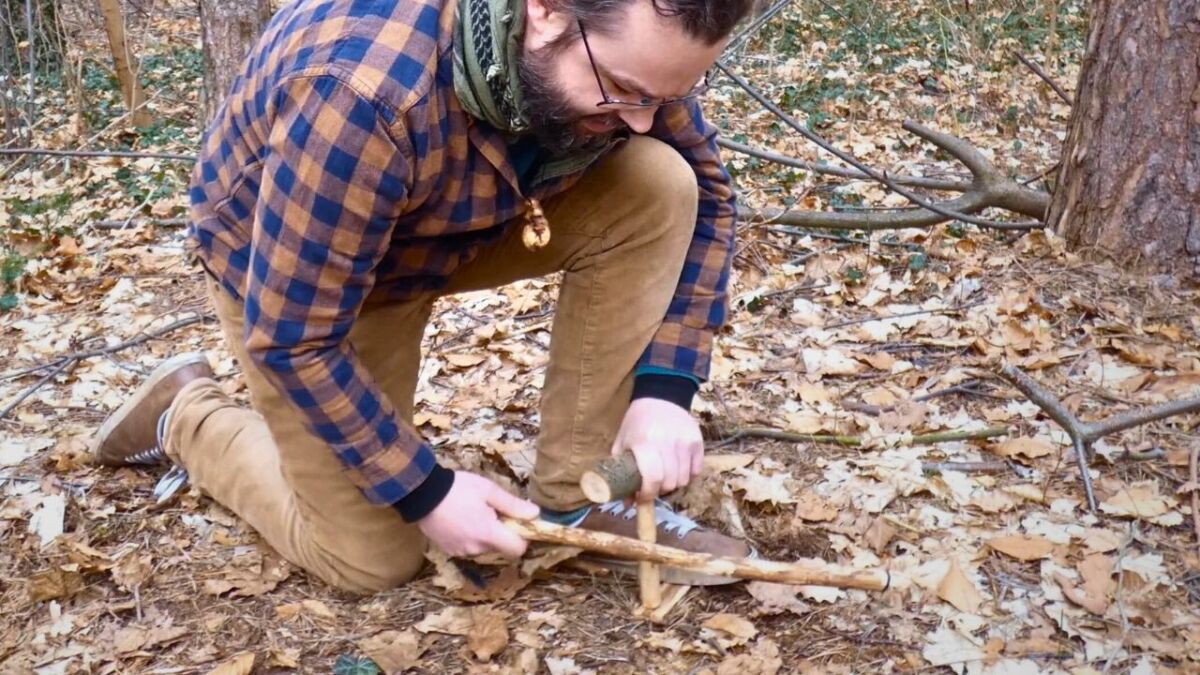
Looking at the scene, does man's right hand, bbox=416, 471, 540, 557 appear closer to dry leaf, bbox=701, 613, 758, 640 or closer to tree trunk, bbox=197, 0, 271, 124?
dry leaf, bbox=701, 613, 758, 640

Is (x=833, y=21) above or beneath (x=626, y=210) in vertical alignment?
beneath

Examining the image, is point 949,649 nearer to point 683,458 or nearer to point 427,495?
point 683,458

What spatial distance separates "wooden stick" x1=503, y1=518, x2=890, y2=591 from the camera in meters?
1.96

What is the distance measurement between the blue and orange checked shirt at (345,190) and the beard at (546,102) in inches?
4.7

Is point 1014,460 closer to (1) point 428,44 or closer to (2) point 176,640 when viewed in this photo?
(1) point 428,44

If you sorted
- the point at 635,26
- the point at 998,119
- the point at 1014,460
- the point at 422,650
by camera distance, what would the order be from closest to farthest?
the point at 635,26, the point at 422,650, the point at 1014,460, the point at 998,119

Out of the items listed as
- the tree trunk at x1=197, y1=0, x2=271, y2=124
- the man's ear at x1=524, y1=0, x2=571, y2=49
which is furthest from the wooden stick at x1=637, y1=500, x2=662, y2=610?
the tree trunk at x1=197, y1=0, x2=271, y2=124

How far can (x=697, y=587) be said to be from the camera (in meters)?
2.24

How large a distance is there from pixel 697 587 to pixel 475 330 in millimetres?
1706

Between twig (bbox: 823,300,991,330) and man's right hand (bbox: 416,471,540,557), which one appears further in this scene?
twig (bbox: 823,300,991,330)

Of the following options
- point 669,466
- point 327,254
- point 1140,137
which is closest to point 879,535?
point 669,466

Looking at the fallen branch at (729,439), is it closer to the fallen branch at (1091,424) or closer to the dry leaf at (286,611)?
the fallen branch at (1091,424)

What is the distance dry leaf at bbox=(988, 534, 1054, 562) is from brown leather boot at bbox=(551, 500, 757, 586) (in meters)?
0.56

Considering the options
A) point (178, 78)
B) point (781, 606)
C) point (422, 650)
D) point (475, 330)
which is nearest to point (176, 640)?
point (422, 650)
